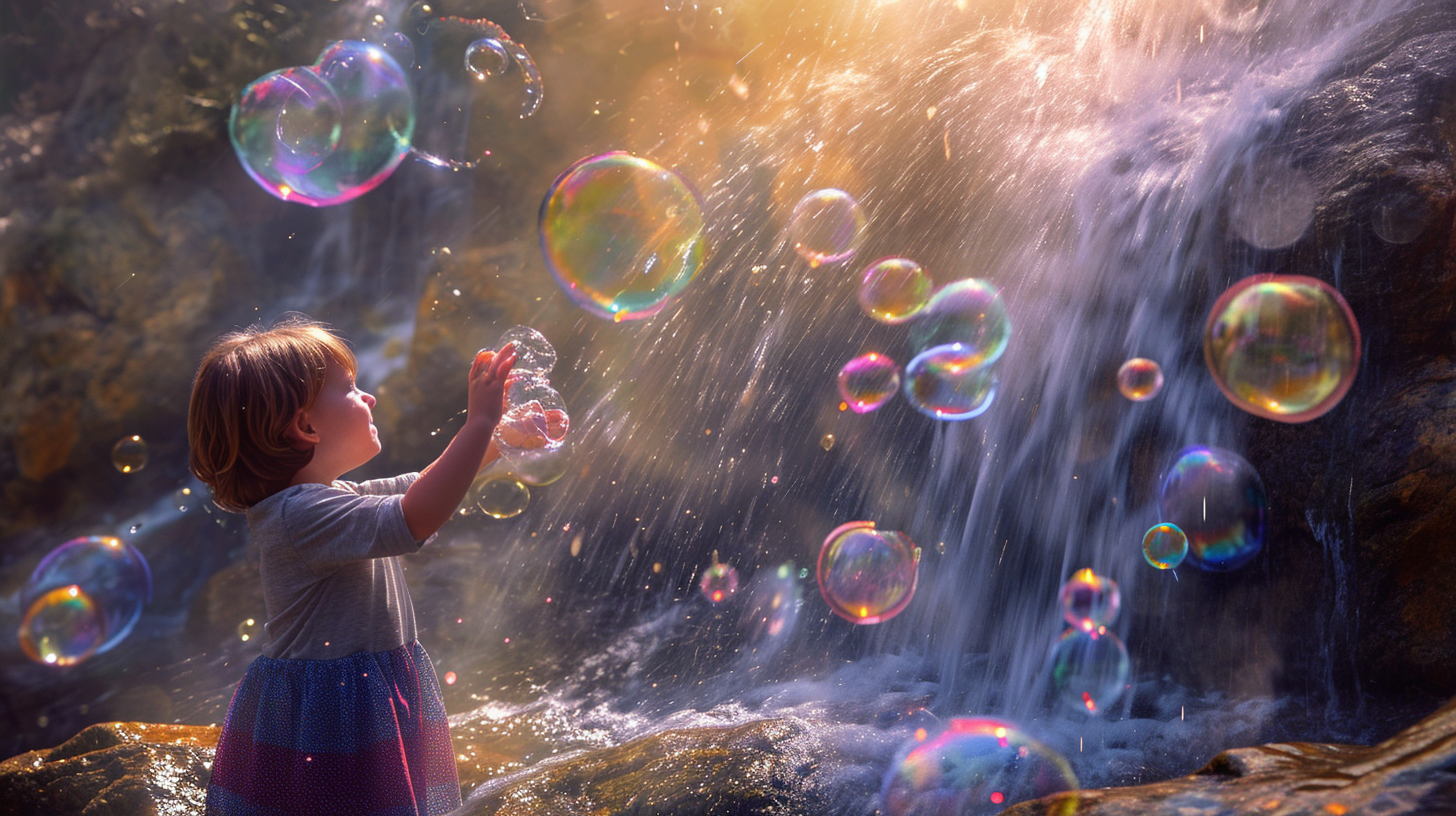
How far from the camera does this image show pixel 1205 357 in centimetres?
362

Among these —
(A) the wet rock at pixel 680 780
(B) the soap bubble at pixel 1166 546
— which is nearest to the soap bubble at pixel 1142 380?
(B) the soap bubble at pixel 1166 546

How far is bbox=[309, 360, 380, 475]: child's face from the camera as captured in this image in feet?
6.95

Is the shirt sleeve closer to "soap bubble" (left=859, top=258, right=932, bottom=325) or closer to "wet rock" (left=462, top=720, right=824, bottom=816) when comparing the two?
"wet rock" (left=462, top=720, right=824, bottom=816)

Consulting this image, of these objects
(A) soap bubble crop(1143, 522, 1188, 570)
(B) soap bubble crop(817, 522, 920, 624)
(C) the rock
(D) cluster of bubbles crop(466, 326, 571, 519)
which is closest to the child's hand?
(D) cluster of bubbles crop(466, 326, 571, 519)

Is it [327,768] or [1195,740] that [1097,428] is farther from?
→ [327,768]

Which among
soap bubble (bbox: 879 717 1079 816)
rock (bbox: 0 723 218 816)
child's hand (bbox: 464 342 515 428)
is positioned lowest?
rock (bbox: 0 723 218 816)

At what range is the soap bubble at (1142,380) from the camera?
3.82 meters

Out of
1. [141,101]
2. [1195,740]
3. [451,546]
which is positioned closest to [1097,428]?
[1195,740]

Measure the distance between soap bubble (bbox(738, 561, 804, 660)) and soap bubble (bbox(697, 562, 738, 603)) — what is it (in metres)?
0.13

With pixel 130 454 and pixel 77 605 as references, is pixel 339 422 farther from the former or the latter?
pixel 130 454

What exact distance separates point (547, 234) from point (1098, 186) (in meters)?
3.03

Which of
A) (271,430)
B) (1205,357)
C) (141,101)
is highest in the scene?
(141,101)

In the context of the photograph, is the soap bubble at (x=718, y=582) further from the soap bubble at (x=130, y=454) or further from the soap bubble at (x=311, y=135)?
the soap bubble at (x=130, y=454)

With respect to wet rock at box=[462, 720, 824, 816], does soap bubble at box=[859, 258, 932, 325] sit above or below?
above
